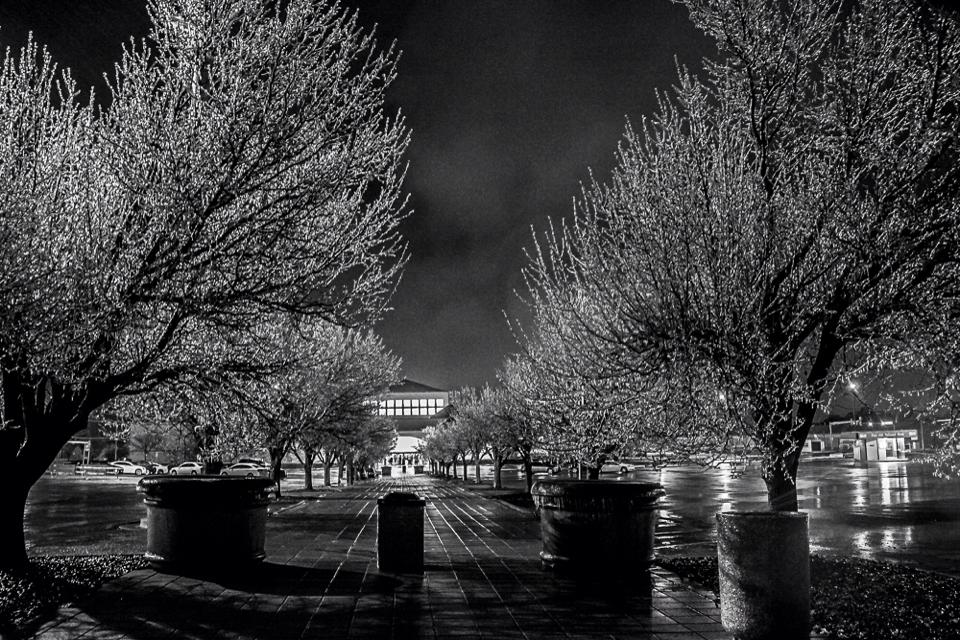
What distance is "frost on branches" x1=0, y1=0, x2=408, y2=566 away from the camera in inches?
299

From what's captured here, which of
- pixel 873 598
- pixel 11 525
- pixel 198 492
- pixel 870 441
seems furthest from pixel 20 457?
pixel 870 441

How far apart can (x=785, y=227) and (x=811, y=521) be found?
12.8m

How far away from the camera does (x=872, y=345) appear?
7.89 metres

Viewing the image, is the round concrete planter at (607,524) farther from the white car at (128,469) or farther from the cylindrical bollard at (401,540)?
the white car at (128,469)

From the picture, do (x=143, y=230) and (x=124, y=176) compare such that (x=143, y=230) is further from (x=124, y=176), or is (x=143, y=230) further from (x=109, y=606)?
(x=109, y=606)

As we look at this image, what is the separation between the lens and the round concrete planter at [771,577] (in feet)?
19.7

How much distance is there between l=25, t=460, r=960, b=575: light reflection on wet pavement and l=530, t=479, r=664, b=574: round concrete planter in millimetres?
877

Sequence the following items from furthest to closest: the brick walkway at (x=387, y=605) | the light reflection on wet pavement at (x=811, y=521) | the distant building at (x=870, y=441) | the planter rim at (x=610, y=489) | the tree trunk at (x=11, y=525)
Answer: the distant building at (x=870, y=441), the light reflection on wet pavement at (x=811, y=521), the tree trunk at (x=11, y=525), the planter rim at (x=610, y=489), the brick walkway at (x=387, y=605)

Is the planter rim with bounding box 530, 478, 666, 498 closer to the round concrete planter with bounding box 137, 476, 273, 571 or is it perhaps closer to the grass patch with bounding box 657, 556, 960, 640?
the grass patch with bounding box 657, 556, 960, 640

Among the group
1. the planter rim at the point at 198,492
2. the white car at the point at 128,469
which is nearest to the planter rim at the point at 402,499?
the planter rim at the point at 198,492

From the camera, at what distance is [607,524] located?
8945mm

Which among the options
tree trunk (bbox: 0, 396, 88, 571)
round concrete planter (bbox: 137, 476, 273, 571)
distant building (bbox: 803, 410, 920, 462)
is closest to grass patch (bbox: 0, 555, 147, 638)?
tree trunk (bbox: 0, 396, 88, 571)

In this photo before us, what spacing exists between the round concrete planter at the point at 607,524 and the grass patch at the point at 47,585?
5.34 meters

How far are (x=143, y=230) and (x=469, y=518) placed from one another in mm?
11682
